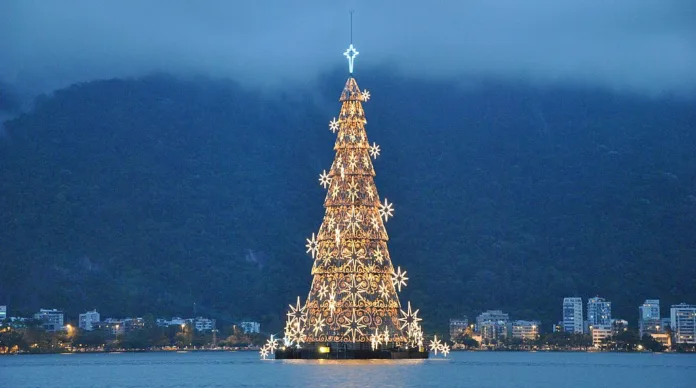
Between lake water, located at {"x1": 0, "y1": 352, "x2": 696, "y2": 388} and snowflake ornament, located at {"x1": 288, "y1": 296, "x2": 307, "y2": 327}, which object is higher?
snowflake ornament, located at {"x1": 288, "y1": 296, "x2": 307, "y2": 327}

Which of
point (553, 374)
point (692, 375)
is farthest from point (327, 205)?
point (692, 375)

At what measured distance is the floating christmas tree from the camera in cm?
9531

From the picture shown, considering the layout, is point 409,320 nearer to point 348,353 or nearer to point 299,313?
point 348,353

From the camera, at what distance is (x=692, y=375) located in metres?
114

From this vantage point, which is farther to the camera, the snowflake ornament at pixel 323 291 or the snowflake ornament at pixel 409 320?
the snowflake ornament at pixel 409 320

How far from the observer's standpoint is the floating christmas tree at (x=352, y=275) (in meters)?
95.3

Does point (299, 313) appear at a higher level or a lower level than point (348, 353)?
higher

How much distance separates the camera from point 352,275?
9506 cm

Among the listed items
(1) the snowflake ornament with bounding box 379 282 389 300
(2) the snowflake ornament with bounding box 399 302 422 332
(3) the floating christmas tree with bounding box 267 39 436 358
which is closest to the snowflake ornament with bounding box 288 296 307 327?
(3) the floating christmas tree with bounding box 267 39 436 358

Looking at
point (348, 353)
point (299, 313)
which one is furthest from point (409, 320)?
point (299, 313)

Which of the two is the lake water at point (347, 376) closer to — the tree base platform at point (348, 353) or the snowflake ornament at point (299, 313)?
the tree base platform at point (348, 353)

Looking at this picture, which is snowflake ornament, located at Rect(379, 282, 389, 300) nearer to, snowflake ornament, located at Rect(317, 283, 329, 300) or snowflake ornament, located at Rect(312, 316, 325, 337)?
snowflake ornament, located at Rect(317, 283, 329, 300)

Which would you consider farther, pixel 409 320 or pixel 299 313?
pixel 299 313

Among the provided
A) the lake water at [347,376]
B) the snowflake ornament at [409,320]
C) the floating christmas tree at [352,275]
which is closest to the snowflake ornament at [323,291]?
the floating christmas tree at [352,275]
